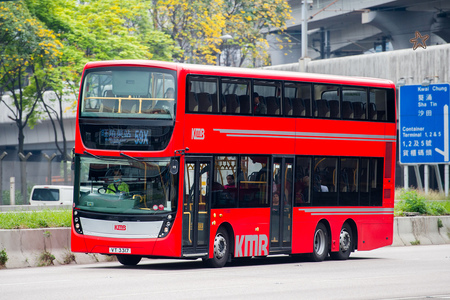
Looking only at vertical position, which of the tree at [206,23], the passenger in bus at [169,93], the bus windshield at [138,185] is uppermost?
the tree at [206,23]

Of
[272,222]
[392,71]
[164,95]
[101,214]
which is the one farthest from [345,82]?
[392,71]

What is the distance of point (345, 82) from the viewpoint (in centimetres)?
2089

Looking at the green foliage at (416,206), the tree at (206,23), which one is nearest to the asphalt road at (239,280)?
the green foliage at (416,206)

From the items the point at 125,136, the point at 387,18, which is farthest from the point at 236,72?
the point at 387,18

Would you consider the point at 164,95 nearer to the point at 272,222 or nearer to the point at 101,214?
the point at 101,214

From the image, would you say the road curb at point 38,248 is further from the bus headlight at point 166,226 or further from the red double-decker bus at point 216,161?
the bus headlight at point 166,226

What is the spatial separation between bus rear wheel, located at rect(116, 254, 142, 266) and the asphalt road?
182mm

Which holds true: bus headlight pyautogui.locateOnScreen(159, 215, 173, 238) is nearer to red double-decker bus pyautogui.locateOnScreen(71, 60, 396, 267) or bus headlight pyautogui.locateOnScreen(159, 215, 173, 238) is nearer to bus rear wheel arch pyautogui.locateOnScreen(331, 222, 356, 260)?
red double-decker bus pyautogui.locateOnScreen(71, 60, 396, 267)

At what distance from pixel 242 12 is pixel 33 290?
4322 cm

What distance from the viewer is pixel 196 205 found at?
17.4m

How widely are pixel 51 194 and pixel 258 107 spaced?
19470 millimetres

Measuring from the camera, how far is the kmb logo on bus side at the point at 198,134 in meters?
17.4

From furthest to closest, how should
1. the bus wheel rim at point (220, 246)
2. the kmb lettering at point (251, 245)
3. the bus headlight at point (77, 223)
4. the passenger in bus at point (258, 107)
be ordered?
the passenger in bus at point (258, 107), the kmb lettering at point (251, 245), the bus wheel rim at point (220, 246), the bus headlight at point (77, 223)

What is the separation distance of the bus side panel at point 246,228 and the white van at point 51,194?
61.0 ft
